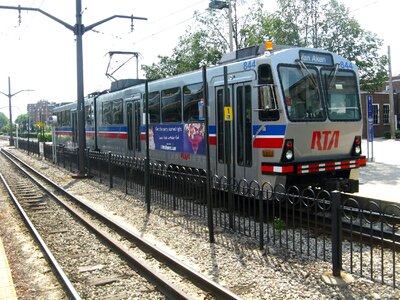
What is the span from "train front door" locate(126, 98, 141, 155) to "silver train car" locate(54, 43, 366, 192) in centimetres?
360

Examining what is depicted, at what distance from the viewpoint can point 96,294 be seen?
5.40 meters

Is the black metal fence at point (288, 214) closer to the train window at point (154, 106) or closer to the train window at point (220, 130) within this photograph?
the train window at point (220, 130)

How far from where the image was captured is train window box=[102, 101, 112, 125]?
17688 mm

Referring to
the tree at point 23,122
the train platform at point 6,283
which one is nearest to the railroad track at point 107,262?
the train platform at point 6,283

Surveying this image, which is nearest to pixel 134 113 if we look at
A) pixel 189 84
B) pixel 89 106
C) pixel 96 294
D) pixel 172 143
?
pixel 172 143

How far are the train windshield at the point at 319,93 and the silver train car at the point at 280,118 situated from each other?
0.07ft

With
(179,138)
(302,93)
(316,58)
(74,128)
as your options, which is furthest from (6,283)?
(74,128)

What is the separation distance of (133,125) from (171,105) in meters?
3.27

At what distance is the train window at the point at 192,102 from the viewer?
10580 mm

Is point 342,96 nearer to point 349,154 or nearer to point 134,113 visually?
point 349,154

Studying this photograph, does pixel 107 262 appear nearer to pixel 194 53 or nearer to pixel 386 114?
pixel 194 53

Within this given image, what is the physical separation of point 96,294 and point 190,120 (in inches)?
245

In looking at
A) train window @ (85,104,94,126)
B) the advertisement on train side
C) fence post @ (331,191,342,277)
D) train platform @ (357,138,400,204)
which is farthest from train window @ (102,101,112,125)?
fence post @ (331,191,342,277)

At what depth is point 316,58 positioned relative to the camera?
919 cm
